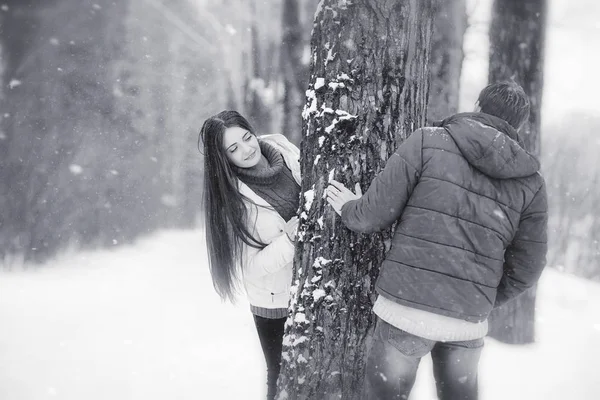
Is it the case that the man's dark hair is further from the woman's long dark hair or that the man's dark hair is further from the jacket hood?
the woman's long dark hair

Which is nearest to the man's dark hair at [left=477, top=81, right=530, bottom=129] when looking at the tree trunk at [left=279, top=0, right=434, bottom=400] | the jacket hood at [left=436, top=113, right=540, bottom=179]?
the jacket hood at [left=436, top=113, right=540, bottom=179]

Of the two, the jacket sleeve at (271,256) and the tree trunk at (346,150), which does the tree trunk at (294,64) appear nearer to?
the jacket sleeve at (271,256)

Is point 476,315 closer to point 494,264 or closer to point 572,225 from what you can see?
A: point 494,264

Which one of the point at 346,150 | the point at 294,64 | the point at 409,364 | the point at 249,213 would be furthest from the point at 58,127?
the point at 409,364

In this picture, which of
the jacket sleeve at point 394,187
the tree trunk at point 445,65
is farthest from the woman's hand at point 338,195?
the tree trunk at point 445,65

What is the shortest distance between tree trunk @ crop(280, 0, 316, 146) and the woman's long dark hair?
681 centimetres

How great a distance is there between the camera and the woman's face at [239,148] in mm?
2516

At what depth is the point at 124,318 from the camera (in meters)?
6.22

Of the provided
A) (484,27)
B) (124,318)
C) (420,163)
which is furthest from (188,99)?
(420,163)

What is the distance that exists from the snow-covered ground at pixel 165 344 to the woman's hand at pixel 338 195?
2.60m

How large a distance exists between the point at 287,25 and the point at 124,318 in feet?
22.7

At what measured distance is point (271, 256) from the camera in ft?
7.98

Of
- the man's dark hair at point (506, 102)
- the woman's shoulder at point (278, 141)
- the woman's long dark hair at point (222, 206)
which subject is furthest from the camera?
the woman's shoulder at point (278, 141)

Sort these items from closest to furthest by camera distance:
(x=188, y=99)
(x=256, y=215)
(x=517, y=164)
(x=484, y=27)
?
(x=517, y=164)
(x=256, y=215)
(x=484, y=27)
(x=188, y=99)
